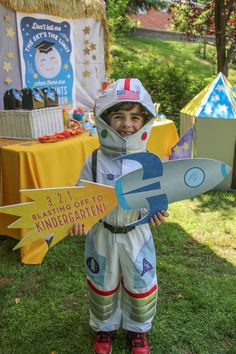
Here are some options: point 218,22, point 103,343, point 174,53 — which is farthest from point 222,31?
point 174,53

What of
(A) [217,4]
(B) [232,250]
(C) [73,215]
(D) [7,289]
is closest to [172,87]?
(A) [217,4]

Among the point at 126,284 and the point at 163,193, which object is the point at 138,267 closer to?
the point at 126,284

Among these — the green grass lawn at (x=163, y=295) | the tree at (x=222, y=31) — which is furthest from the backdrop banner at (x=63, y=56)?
the tree at (x=222, y=31)

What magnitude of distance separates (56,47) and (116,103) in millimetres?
2954

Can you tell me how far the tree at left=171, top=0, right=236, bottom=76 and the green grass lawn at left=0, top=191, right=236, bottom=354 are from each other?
4865 mm

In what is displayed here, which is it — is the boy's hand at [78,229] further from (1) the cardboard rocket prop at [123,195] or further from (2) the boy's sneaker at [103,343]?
(2) the boy's sneaker at [103,343]

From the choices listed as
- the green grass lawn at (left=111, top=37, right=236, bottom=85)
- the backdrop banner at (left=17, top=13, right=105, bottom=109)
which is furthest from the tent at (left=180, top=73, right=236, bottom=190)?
the green grass lawn at (left=111, top=37, right=236, bottom=85)

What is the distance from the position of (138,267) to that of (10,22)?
118 inches

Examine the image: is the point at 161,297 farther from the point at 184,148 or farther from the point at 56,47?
the point at 56,47

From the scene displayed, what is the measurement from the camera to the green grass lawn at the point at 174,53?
12875mm

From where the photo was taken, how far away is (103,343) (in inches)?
80.4

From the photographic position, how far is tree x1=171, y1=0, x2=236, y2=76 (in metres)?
7.24

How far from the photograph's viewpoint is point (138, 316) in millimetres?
1945

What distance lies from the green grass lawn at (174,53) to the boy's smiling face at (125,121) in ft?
34.1
